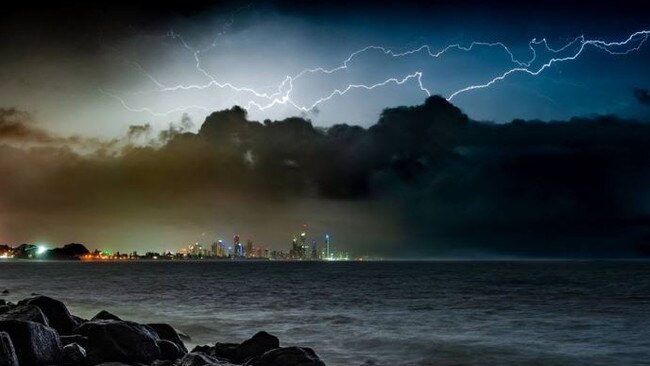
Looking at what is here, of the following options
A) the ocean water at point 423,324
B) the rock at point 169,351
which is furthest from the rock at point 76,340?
the ocean water at point 423,324

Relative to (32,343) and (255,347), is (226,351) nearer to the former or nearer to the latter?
(255,347)

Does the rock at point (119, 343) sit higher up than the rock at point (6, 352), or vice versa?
the rock at point (6, 352)

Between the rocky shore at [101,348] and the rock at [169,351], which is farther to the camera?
the rock at [169,351]

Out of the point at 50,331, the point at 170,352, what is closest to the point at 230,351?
the point at 170,352

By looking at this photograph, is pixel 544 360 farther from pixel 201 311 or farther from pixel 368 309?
pixel 201 311

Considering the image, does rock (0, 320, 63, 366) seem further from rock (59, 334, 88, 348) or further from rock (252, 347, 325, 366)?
rock (252, 347, 325, 366)

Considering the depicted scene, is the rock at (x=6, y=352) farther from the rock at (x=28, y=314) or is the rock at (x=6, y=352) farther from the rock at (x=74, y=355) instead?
the rock at (x=28, y=314)

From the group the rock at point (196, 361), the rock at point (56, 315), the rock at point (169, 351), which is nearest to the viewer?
the rock at point (196, 361)
